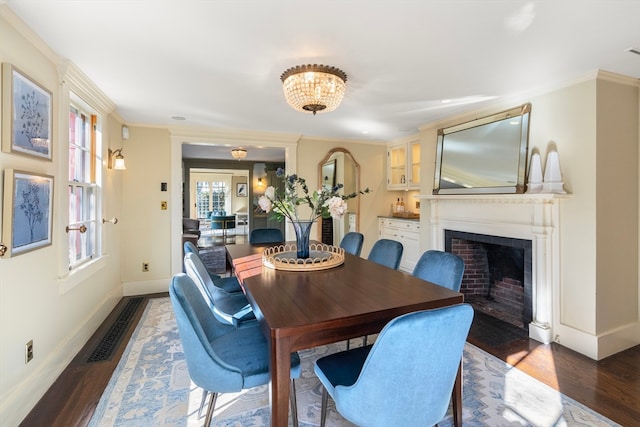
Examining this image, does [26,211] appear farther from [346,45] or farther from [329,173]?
[329,173]

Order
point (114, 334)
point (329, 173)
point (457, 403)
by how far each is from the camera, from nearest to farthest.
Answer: point (457, 403)
point (114, 334)
point (329, 173)

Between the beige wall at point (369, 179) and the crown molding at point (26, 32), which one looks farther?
the beige wall at point (369, 179)

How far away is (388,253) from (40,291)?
2507mm

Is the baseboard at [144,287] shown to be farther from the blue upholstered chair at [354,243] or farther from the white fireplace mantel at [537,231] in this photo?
the white fireplace mantel at [537,231]

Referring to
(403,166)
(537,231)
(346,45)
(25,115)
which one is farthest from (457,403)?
(403,166)

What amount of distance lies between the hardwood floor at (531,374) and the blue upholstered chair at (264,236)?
152 centimetres

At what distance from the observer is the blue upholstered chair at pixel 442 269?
1929mm

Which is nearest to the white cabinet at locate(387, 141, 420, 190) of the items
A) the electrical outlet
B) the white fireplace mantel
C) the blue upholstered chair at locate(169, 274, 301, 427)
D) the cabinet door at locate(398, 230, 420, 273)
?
the cabinet door at locate(398, 230, 420, 273)

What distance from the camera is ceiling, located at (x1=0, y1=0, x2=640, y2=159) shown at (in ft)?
5.45

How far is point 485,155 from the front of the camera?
10.9ft

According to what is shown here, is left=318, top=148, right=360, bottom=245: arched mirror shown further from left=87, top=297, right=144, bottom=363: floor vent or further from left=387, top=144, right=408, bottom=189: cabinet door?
left=87, top=297, right=144, bottom=363: floor vent

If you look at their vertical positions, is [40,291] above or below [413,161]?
below

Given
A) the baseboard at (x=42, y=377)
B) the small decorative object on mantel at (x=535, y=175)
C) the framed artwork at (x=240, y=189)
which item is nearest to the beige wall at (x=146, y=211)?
the baseboard at (x=42, y=377)

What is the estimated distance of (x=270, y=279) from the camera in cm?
190
